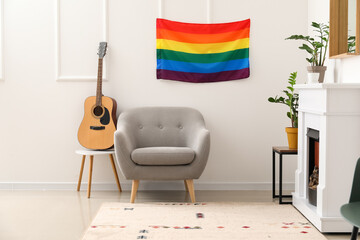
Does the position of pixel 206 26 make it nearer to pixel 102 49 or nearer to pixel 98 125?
pixel 102 49

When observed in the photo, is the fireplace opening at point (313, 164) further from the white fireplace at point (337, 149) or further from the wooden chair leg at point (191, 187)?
the wooden chair leg at point (191, 187)

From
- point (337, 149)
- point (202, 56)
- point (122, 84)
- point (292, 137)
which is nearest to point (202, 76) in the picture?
point (202, 56)

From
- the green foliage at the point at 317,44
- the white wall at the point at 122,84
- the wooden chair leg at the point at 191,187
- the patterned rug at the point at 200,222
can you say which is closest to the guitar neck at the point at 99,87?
the white wall at the point at 122,84

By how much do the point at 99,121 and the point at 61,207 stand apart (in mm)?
913

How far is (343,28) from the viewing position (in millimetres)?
3744

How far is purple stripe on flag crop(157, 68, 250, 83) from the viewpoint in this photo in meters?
4.62

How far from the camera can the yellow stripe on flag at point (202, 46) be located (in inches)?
182

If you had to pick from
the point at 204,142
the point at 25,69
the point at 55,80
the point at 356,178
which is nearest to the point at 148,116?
the point at 204,142

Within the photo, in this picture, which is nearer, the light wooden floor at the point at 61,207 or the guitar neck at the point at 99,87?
the light wooden floor at the point at 61,207

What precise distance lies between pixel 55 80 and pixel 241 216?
7.51 feet

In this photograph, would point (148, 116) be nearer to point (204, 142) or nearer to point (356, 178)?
point (204, 142)

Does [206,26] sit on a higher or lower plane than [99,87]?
higher

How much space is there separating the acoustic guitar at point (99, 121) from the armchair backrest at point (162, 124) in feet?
0.51

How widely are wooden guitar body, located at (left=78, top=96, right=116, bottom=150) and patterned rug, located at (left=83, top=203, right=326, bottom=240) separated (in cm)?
71
